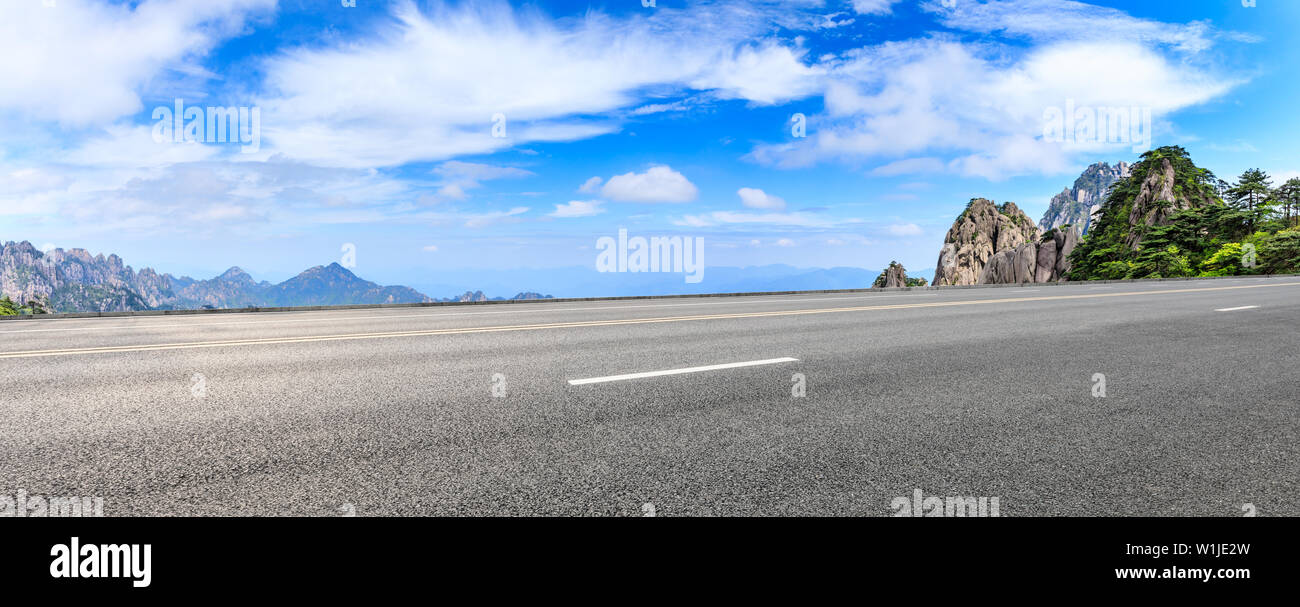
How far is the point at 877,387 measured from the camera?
5.40 m

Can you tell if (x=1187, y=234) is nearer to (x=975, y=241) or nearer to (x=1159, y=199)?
(x=1159, y=199)

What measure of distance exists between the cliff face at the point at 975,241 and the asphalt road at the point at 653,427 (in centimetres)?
9645

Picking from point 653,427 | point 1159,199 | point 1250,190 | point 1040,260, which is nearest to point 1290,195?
point 1250,190

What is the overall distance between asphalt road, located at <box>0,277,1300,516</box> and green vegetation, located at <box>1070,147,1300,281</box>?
6919 centimetres

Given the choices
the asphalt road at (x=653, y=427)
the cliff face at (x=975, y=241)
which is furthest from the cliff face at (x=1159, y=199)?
the asphalt road at (x=653, y=427)

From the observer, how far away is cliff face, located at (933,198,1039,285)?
95.9 m

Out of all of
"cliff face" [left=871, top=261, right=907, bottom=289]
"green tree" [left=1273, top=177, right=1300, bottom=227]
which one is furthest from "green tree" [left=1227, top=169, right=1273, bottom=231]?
"cliff face" [left=871, top=261, right=907, bottom=289]

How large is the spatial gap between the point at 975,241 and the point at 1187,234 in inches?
1126

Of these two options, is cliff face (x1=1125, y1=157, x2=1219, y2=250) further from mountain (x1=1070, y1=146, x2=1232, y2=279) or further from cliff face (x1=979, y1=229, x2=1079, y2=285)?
cliff face (x1=979, y1=229, x2=1079, y2=285)

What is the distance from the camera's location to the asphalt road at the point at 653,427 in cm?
291

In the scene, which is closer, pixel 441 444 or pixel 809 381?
pixel 441 444
